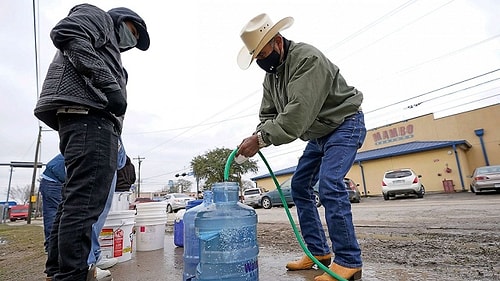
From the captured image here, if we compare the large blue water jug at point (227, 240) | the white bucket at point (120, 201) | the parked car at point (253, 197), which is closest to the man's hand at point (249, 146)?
the large blue water jug at point (227, 240)

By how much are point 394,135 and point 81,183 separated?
81.7ft

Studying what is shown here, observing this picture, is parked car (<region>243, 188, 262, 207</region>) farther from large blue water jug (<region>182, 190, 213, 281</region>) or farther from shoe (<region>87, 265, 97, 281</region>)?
shoe (<region>87, 265, 97, 281</region>)

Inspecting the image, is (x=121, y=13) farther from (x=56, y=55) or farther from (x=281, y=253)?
(x=281, y=253)

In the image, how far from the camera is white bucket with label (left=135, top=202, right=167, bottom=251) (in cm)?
334

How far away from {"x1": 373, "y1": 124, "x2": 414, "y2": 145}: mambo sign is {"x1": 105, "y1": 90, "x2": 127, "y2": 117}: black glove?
24368 millimetres

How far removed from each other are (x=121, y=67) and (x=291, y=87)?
1118 mm

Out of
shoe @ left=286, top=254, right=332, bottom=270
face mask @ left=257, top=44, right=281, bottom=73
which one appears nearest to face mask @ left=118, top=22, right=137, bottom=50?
face mask @ left=257, top=44, right=281, bottom=73

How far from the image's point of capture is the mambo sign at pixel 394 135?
22167 millimetres

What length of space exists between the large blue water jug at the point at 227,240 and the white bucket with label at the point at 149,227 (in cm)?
195

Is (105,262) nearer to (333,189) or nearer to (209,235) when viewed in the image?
(209,235)

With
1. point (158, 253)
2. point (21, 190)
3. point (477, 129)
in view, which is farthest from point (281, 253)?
point (21, 190)

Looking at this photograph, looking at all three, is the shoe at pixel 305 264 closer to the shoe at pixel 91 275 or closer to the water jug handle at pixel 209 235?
the water jug handle at pixel 209 235

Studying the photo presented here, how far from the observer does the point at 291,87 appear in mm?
1784

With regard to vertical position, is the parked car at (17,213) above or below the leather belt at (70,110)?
below
